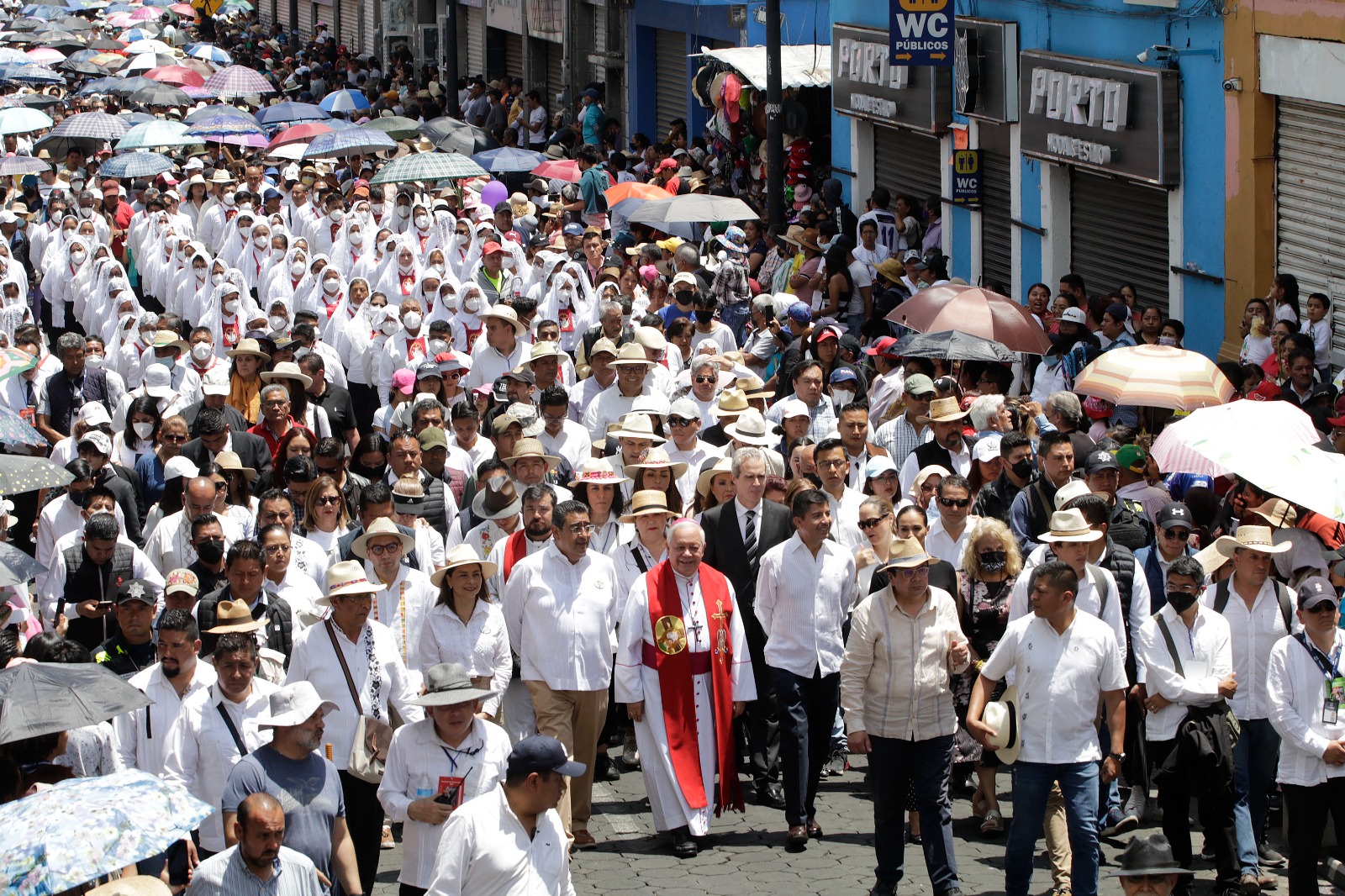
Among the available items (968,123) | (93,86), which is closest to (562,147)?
(968,123)

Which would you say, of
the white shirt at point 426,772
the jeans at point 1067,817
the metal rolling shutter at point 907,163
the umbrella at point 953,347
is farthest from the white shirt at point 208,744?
the metal rolling shutter at point 907,163

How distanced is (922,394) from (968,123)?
28.4 ft

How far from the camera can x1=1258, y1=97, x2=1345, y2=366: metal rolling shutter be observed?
44.4ft

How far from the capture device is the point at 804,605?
8.78m

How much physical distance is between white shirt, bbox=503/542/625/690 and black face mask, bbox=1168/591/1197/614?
8.46ft

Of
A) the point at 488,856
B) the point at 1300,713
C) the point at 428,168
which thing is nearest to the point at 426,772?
the point at 488,856

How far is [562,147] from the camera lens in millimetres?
27250

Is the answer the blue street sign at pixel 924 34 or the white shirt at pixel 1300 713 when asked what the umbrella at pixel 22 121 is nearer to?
the blue street sign at pixel 924 34

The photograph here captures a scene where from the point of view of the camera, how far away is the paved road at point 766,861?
8.22m

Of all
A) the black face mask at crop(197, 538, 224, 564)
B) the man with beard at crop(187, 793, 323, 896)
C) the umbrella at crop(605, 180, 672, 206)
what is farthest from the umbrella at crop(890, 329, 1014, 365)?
the umbrella at crop(605, 180, 672, 206)

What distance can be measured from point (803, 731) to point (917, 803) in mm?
894

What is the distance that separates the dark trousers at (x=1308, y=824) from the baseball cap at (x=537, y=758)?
3376 mm

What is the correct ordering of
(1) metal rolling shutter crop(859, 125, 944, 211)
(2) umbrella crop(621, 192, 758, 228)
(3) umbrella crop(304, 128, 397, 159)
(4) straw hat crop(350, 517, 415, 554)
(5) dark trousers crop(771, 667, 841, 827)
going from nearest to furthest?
(5) dark trousers crop(771, 667, 841, 827) < (4) straw hat crop(350, 517, 415, 554) < (2) umbrella crop(621, 192, 758, 228) < (1) metal rolling shutter crop(859, 125, 944, 211) < (3) umbrella crop(304, 128, 397, 159)

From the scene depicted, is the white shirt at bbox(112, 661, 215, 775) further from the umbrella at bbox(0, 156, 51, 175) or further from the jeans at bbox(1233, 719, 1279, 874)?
the umbrella at bbox(0, 156, 51, 175)
